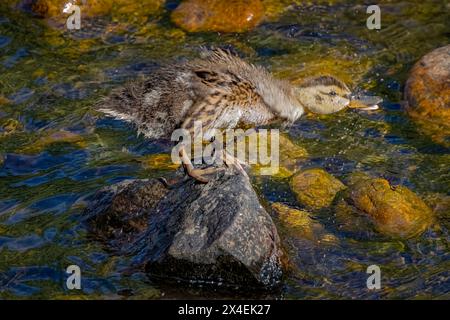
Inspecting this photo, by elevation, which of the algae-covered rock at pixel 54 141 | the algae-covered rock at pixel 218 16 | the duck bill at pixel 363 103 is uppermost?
the algae-covered rock at pixel 218 16

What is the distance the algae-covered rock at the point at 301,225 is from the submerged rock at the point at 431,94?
85.8 inches

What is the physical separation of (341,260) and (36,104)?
4.69 m

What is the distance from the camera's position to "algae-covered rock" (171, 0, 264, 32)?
1114 cm

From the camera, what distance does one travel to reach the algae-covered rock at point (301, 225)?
7.10 meters

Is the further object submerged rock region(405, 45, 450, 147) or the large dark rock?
submerged rock region(405, 45, 450, 147)

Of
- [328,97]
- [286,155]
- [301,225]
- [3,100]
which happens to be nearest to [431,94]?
[328,97]

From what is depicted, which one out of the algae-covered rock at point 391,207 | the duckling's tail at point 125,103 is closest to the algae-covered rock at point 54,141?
the duckling's tail at point 125,103

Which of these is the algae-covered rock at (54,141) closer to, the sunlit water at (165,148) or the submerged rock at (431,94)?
the sunlit water at (165,148)

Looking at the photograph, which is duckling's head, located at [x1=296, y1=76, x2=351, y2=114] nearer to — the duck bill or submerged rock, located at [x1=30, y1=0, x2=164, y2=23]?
the duck bill

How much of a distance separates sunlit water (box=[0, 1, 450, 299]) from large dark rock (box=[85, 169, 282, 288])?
0.51 ft

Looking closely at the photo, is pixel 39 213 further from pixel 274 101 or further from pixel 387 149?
pixel 387 149

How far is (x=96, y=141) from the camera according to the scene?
29.4 ft

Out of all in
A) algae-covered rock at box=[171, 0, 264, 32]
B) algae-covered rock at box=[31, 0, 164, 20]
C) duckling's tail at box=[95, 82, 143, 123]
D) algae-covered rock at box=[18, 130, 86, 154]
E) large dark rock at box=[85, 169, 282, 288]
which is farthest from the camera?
algae-covered rock at box=[31, 0, 164, 20]

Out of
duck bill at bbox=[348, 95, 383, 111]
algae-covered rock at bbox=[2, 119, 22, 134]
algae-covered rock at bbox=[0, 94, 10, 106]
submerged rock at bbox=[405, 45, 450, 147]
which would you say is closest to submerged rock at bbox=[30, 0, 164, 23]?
algae-covered rock at bbox=[0, 94, 10, 106]
